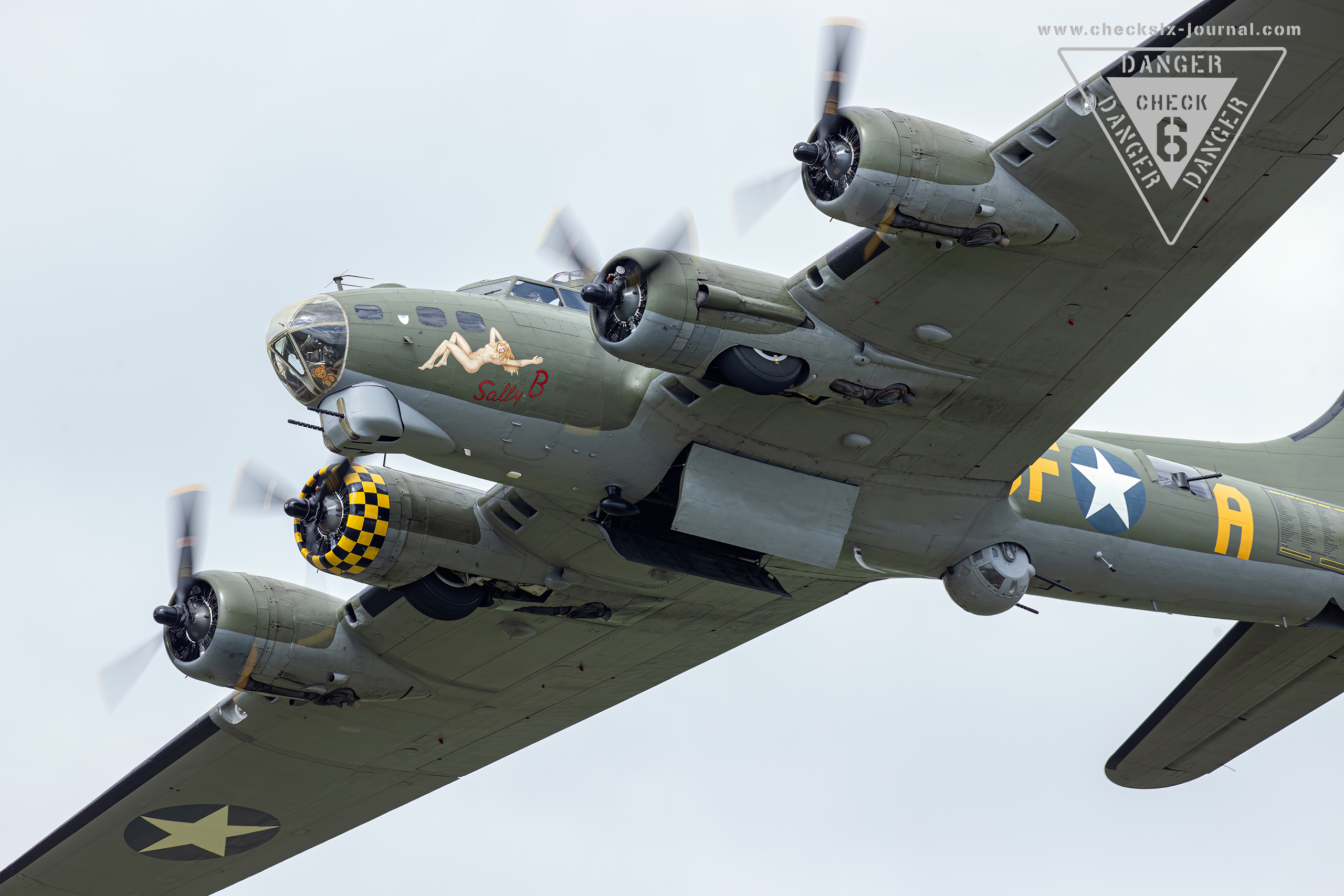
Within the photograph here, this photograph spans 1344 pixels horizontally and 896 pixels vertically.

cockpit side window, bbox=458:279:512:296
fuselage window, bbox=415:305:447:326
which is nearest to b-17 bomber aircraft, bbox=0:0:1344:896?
fuselage window, bbox=415:305:447:326

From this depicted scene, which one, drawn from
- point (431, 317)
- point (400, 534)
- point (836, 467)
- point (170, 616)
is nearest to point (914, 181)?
point (836, 467)

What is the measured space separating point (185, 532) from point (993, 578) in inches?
433

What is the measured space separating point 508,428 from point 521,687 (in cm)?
756

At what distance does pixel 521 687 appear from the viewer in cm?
2223

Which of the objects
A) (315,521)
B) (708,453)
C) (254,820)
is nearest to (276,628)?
(315,521)

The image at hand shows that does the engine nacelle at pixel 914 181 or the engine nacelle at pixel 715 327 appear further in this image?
the engine nacelle at pixel 715 327

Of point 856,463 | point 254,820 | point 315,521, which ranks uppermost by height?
point 856,463

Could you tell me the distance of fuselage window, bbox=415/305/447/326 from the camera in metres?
15.5

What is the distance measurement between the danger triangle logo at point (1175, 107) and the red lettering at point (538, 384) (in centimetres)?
619

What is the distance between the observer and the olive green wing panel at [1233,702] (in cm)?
2152

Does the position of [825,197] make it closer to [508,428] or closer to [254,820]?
[508,428]

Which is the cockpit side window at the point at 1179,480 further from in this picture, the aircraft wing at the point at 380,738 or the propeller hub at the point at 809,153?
the propeller hub at the point at 809,153

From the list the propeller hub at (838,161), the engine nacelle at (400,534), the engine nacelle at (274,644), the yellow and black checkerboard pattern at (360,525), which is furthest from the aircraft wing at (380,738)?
the propeller hub at (838,161)

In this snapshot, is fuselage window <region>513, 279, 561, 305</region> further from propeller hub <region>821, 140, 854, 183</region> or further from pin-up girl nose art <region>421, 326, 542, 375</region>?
propeller hub <region>821, 140, 854, 183</region>
